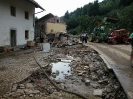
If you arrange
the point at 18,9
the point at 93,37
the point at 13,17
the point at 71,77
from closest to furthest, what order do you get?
the point at 71,77
the point at 13,17
the point at 18,9
the point at 93,37

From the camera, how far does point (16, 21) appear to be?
51.6 ft

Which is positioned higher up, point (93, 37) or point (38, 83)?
point (93, 37)

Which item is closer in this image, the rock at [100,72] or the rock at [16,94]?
the rock at [16,94]

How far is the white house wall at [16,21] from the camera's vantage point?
528 inches

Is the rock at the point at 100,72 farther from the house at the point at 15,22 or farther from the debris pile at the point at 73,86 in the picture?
the house at the point at 15,22

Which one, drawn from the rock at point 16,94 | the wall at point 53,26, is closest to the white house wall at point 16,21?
the rock at point 16,94

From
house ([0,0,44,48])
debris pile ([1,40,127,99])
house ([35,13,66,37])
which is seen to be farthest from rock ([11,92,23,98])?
house ([35,13,66,37])

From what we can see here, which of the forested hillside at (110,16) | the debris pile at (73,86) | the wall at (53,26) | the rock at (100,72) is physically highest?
the forested hillside at (110,16)

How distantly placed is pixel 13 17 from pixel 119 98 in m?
12.9

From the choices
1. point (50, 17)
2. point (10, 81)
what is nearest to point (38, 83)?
point (10, 81)

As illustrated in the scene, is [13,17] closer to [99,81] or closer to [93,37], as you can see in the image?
[99,81]

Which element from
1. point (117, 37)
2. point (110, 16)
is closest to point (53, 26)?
point (110, 16)

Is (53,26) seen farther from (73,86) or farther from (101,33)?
(73,86)

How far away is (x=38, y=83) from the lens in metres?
6.45
